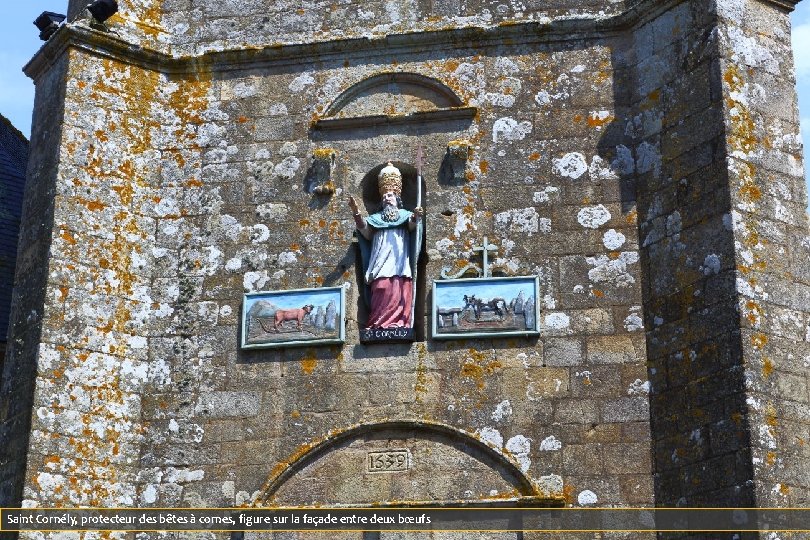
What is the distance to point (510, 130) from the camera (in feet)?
39.7

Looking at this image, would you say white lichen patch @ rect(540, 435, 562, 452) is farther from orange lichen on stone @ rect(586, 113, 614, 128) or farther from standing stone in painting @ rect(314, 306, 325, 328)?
orange lichen on stone @ rect(586, 113, 614, 128)

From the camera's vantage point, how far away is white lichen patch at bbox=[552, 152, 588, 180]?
38.9 ft

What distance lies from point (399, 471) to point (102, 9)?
4.55m

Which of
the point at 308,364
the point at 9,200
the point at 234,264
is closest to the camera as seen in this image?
the point at 308,364

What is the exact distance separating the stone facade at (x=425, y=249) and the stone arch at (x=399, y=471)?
18 millimetres

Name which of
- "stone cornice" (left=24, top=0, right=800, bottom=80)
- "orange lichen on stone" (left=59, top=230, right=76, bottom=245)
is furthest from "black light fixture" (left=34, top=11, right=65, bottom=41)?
"orange lichen on stone" (left=59, top=230, right=76, bottom=245)

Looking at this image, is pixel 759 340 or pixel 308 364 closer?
pixel 759 340

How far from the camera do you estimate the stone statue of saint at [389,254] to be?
456 inches

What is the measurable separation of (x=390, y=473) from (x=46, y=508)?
96.5 inches

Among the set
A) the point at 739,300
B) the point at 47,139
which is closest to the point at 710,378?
the point at 739,300

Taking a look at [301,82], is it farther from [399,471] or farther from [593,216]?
[399,471]

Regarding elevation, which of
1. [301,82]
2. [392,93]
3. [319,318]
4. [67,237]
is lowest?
[319,318]

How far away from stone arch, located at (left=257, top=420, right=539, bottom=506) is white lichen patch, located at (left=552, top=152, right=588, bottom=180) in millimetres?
2200

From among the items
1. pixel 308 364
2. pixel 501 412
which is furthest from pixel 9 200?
pixel 501 412
